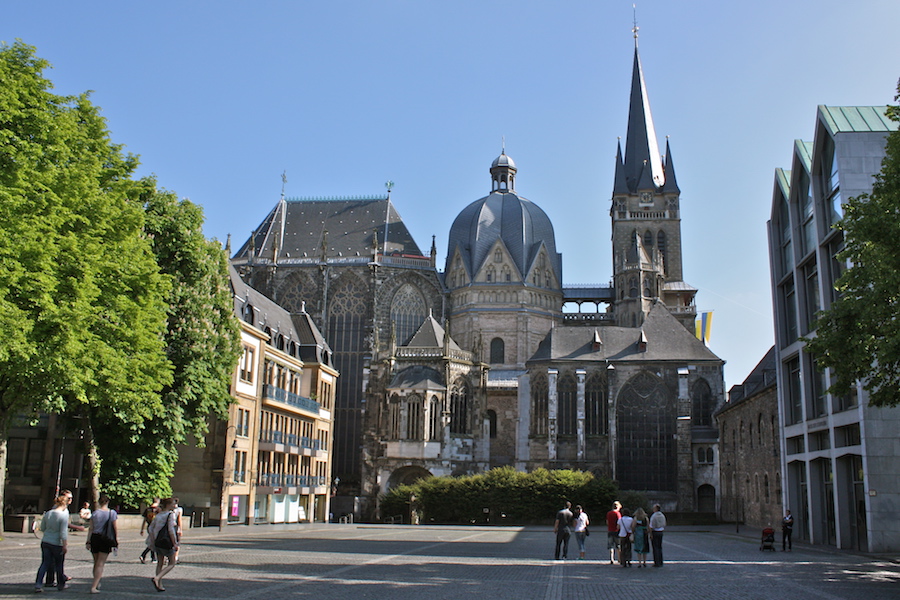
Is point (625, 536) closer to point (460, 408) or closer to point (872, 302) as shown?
point (872, 302)

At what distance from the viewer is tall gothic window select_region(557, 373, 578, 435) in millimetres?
61219

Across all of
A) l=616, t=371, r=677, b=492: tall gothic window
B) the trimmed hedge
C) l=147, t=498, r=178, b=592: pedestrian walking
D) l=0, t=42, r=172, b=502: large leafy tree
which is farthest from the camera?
l=616, t=371, r=677, b=492: tall gothic window

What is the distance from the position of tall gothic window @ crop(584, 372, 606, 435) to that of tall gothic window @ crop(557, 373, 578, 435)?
862mm

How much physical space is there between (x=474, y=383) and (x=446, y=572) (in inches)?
1720

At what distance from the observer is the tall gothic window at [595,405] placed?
200 ft

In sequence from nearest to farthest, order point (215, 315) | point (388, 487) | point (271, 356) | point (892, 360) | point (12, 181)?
point (892, 360) < point (12, 181) < point (215, 315) < point (271, 356) < point (388, 487)

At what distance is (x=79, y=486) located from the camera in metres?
34.7

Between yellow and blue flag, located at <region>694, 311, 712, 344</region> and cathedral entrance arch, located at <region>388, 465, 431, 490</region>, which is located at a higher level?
yellow and blue flag, located at <region>694, 311, 712, 344</region>

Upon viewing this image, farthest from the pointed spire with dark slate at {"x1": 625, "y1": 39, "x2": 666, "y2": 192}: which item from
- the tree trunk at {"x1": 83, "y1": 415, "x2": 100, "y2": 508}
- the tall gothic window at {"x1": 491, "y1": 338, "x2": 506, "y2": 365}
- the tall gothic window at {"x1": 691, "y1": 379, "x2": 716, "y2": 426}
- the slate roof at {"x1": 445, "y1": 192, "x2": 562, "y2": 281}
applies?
the tree trunk at {"x1": 83, "y1": 415, "x2": 100, "y2": 508}

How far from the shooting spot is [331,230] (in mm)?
76812

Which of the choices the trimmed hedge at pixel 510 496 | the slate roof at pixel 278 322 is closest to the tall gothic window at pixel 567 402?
the trimmed hedge at pixel 510 496

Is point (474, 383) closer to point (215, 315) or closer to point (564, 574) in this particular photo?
point (215, 315)

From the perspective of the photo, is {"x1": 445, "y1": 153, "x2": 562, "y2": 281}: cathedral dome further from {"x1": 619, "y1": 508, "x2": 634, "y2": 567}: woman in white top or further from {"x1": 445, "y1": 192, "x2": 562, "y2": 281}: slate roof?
{"x1": 619, "y1": 508, "x2": 634, "y2": 567}: woman in white top

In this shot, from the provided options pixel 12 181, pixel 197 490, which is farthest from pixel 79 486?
pixel 12 181
